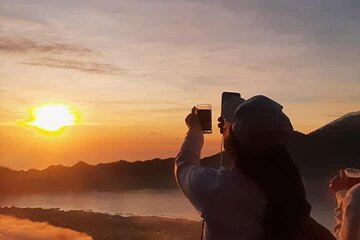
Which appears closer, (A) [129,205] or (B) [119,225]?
(B) [119,225]

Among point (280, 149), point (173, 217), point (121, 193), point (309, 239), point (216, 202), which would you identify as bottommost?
point (121, 193)

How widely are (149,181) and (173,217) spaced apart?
57.4 m

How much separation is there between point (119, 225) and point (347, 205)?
81.9ft

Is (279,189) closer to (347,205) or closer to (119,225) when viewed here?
Answer: (347,205)

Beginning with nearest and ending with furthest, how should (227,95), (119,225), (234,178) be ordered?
1. (234,178)
2. (227,95)
3. (119,225)

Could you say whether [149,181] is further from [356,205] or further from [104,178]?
[356,205]

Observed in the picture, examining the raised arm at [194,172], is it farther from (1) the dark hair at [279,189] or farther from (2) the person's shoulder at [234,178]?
(1) the dark hair at [279,189]

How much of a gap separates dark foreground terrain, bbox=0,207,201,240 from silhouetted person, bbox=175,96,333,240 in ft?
59.6

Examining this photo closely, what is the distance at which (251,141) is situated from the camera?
8.58ft

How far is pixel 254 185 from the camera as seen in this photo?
8.83 feet

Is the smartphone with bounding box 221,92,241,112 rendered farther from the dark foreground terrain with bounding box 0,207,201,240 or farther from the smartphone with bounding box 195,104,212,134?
the dark foreground terrain with bounding box 0,207,201,240

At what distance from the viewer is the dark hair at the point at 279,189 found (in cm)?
261

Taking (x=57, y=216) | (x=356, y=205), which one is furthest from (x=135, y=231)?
(x=356, y=205)

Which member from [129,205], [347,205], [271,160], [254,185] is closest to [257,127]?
[271,160]
